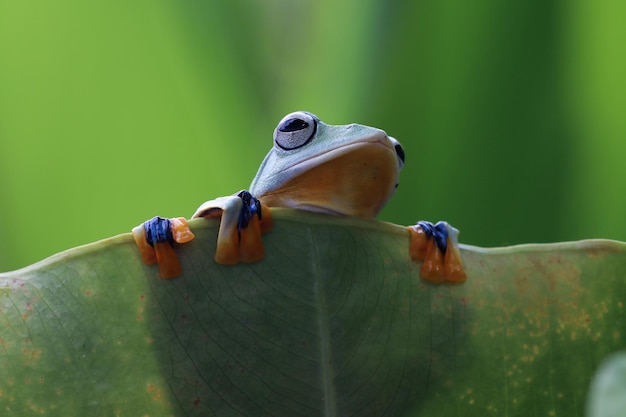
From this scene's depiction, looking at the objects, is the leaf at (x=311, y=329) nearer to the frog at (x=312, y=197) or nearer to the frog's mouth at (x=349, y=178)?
the frog at (x=312, y=197)

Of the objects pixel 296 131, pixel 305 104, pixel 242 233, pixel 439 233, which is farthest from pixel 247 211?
pixel 305 104

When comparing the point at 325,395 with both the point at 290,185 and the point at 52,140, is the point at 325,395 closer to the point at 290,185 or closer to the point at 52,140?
the point at 290,185

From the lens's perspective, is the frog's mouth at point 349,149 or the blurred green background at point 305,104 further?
the blurred green background at point 305,104

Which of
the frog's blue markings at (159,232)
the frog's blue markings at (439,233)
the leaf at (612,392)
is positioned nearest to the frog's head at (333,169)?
the frog's blue markings at (439,233)

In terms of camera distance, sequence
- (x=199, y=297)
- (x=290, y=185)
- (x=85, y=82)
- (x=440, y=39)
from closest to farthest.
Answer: (x=199, y=297)
(x=290, y=185)
(x=440, y=39)
(x=85, y=82)

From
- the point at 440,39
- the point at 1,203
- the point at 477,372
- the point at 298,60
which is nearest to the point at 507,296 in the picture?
the point at 477,372

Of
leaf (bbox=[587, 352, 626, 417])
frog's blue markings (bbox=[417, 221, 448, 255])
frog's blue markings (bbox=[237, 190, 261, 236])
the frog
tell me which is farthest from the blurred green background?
leaf (bbox=[587, 352, 626, 417])

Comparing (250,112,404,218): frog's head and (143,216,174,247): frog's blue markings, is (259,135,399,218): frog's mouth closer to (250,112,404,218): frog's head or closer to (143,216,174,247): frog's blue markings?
(250,112,404,218): frog's head
